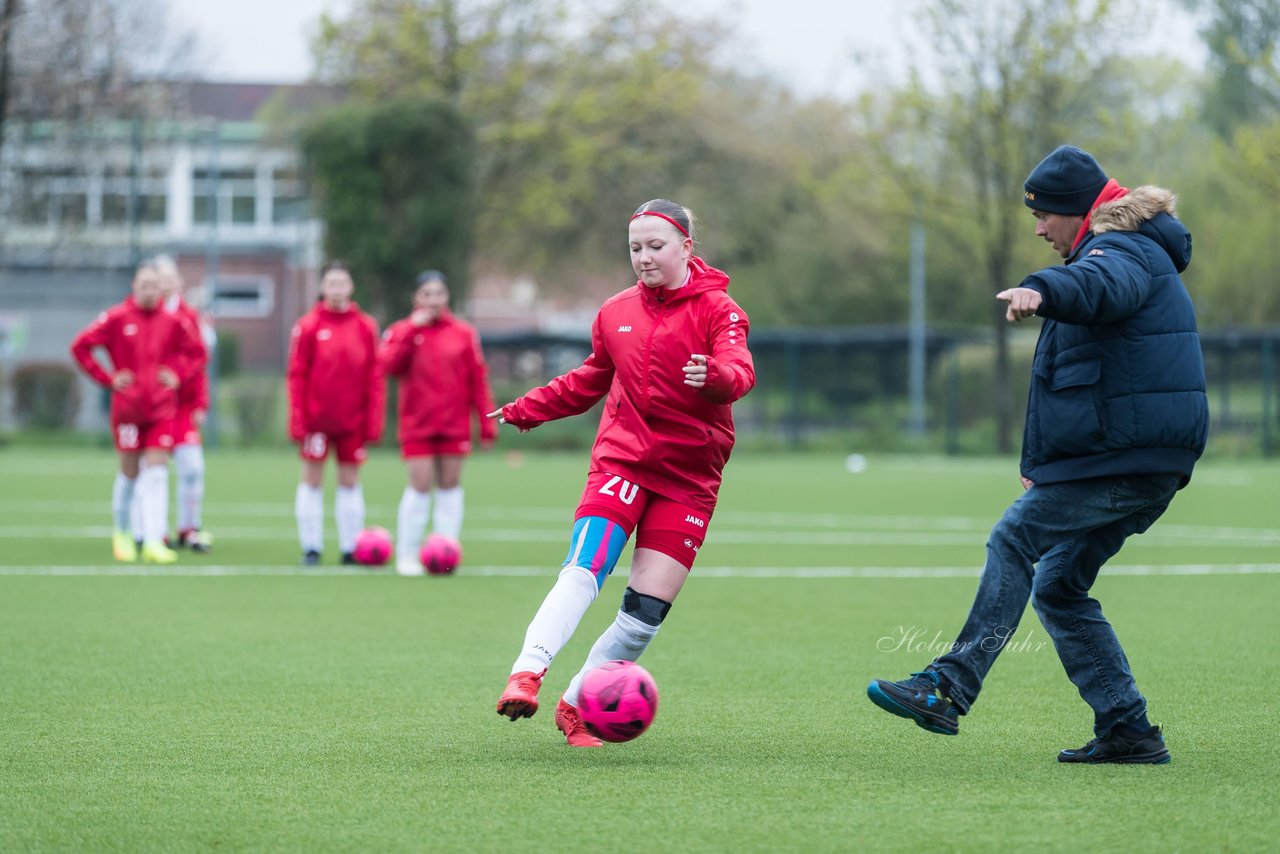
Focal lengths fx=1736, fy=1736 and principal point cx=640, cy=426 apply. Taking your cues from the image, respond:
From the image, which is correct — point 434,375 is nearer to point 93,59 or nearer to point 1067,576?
point 1067,576

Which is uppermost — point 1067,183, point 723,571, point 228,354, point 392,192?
point 392,192

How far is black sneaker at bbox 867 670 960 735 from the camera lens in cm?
568

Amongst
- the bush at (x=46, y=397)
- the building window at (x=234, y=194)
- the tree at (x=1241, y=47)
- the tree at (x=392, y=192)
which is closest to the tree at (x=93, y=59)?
the tree at (x=392, y=192)

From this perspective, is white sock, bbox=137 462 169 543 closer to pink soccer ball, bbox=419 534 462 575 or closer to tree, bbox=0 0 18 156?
pink soccer ball, bbox=419 534 462 575

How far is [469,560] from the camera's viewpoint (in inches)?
545

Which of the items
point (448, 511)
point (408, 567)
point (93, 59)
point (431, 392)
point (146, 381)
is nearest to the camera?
point (431, 392)

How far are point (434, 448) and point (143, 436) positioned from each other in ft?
7.98

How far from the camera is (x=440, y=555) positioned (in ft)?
41.0

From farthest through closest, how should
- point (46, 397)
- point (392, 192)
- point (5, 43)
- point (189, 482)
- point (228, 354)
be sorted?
point (228, 354)
point (392, 192)
point (46, 397)
point (5, 43)
point (189, 482)

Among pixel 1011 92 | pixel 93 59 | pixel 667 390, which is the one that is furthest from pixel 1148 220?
pixel 93 59

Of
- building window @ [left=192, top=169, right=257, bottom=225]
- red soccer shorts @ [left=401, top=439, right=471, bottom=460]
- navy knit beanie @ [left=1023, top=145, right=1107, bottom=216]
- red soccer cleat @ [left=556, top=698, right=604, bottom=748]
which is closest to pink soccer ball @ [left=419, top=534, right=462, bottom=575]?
red soccer shorts @ [left=401, top=439, right=471, bottom=460]

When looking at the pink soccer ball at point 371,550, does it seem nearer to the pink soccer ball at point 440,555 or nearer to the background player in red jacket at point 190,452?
the pink soccer ball at point 440,555

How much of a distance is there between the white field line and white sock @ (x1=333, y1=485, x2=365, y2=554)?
1.25 ft

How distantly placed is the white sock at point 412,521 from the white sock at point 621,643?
249 inches
